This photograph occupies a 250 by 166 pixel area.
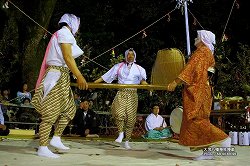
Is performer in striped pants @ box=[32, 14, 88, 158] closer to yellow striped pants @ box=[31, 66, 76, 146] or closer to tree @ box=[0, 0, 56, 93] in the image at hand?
Result: yellow striped pants @ box=[31, 66, 76, 146]

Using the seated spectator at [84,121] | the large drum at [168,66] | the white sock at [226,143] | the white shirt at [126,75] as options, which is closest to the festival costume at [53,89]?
the white shirt at [126,75]

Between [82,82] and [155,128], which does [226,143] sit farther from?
[155,128]

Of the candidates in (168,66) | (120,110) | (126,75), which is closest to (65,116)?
(120,110)

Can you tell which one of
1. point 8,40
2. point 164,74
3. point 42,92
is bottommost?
point 42,92

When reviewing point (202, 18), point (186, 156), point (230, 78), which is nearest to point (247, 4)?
point (202, 18)

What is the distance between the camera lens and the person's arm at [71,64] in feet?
Result: 19.0

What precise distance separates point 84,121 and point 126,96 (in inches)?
115

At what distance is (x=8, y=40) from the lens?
14.8m

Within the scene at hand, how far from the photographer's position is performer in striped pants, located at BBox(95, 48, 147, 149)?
777cm

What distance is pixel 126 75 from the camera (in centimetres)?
791

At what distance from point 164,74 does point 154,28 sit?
449 inches

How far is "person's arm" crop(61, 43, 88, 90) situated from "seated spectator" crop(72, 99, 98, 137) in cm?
470

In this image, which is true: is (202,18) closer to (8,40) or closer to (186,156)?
(8,40)

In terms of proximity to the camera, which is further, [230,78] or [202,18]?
[202,18]
